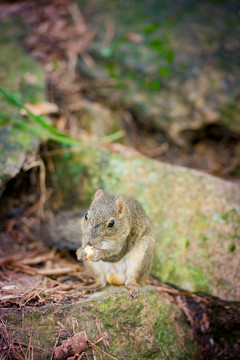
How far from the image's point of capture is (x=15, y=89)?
461 cm

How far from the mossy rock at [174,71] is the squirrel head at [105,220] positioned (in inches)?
109

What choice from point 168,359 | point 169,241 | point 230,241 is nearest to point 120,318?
point 168,359

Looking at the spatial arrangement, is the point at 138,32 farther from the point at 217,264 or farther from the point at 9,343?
the point at 9,343

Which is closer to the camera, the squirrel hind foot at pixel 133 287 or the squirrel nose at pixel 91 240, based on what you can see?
the squirrel nose at pixel 91 240

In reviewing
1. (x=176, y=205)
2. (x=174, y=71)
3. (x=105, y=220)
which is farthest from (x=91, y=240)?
(x=174, y=71)

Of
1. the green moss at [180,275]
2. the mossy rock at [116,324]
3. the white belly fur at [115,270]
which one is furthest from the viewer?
the green moss at [180,275]

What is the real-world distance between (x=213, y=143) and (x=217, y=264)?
2522mm

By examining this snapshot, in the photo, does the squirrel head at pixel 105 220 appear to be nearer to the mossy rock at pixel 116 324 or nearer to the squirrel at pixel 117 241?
the squirrel at pixel 117 241

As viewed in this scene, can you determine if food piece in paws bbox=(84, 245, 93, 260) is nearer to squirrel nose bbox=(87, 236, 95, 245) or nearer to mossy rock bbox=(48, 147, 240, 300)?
squirrel nose bbox=(87, 236, 95, 245)

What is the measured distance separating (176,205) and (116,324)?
5.54ft

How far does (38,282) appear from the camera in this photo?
322 centimetres

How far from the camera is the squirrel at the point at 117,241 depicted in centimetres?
264

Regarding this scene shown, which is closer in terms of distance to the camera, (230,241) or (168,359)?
(168,359)

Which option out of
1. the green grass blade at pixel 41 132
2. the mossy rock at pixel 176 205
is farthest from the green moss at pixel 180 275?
the green grass blade at pixel 41 132
